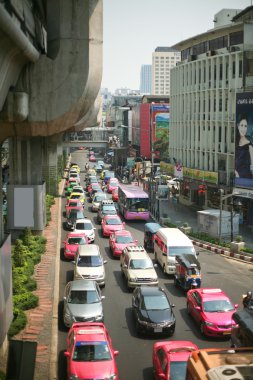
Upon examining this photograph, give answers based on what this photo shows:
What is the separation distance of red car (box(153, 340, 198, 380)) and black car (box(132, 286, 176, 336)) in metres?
2.96

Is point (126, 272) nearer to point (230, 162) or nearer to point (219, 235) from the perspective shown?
point (219, 235)

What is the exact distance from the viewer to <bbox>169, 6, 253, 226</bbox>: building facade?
44375 mm

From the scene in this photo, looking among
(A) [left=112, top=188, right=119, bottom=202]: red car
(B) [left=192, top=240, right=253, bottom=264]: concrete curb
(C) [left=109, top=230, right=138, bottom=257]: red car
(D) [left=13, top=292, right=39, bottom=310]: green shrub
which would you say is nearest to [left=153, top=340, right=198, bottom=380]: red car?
(D) [left=13, top=292, right=39, bottom=310]: green shrub

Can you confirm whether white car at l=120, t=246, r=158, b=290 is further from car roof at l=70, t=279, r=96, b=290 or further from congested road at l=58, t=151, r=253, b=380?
car roof at l=70, t=279, r=96, b=290

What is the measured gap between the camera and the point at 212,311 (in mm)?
19203

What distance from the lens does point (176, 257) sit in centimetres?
2580

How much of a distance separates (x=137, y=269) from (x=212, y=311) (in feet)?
20.1

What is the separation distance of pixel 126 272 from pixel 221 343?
297 inches

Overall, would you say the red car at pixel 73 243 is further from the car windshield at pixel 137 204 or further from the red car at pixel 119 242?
the car windshield at pixel 137 204

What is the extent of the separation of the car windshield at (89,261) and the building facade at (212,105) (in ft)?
56.3

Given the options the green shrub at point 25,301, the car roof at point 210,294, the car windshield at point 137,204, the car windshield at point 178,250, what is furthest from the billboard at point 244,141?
the green shrub at point 25,301

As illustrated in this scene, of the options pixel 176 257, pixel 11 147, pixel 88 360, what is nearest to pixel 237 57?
pixel 11 147

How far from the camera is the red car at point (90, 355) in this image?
1429 centimetres

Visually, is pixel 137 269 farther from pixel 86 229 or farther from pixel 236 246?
pixel 86 229
